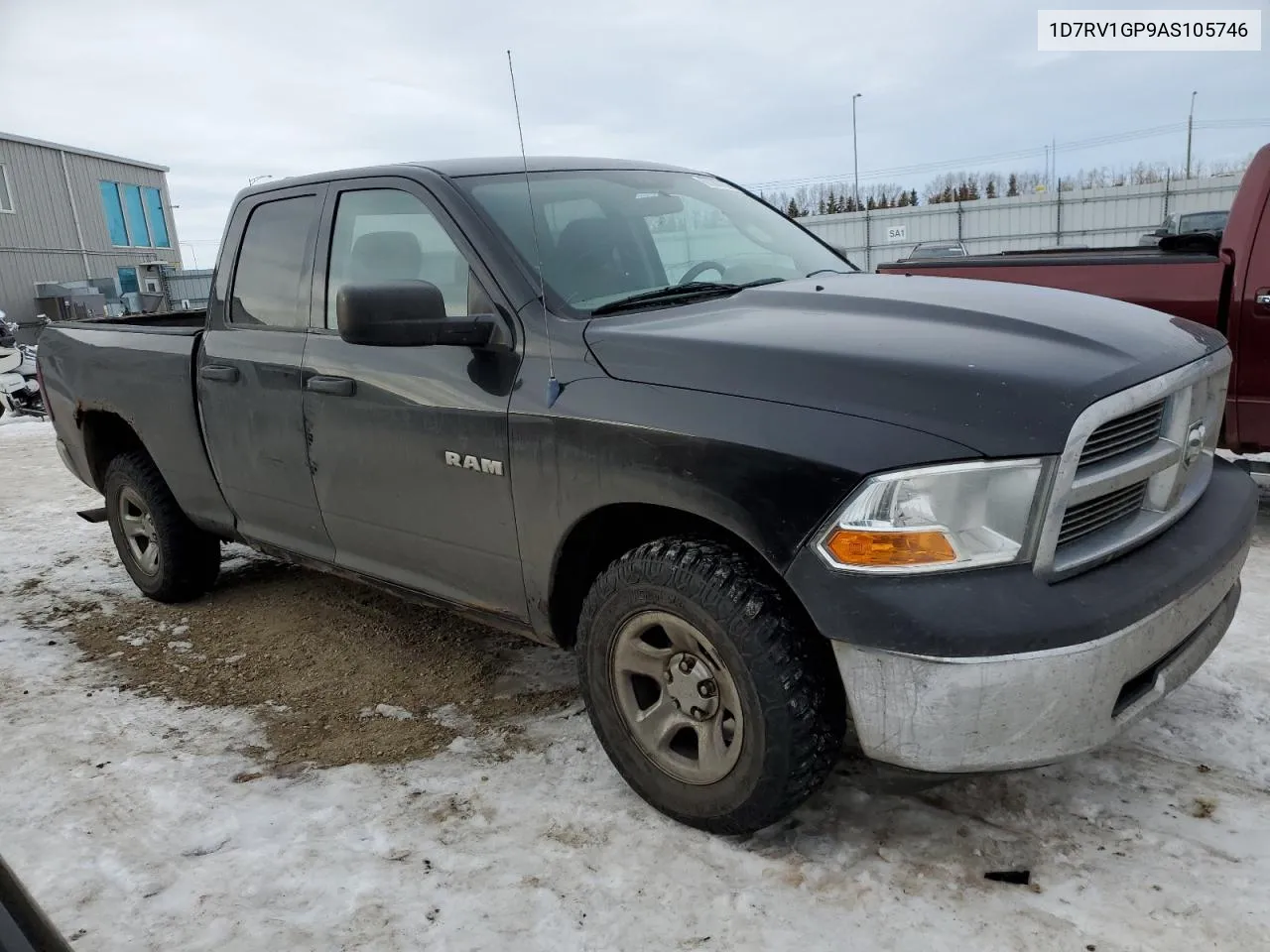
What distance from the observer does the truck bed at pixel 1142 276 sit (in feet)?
16.1

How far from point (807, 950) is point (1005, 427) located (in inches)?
48.9

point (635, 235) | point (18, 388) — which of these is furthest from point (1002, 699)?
point (18, 388)

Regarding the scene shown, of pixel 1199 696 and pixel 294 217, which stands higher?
pixel 294 217

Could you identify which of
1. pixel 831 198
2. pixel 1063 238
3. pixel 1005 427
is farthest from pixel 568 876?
pixel 831 198

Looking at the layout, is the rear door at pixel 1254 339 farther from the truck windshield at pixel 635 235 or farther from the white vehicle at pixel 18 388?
the white vehicle at pixel 18 388

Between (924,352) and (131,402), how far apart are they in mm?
3789

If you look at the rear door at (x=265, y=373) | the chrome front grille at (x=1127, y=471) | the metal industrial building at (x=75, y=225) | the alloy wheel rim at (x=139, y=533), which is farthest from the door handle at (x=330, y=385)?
the metal industrial building at (x=75, y=225)

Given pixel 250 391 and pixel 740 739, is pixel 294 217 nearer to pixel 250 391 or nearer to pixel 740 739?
pixel 250 391

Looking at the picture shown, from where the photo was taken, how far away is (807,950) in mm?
2186

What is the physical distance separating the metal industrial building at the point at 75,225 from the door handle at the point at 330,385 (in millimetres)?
22604

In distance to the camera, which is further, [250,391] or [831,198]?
[831,198]

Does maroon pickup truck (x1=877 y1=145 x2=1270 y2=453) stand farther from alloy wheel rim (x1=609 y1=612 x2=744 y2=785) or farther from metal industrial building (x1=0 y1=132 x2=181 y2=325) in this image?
metal industrial building (x1=0 y1=132 x2=181 y2=325)

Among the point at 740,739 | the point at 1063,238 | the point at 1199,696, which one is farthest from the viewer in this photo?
the point at 1063,238

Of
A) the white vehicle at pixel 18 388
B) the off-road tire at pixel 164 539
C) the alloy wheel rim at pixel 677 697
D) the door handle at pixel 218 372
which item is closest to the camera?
the alloy wheel rim at pixel 677 697
